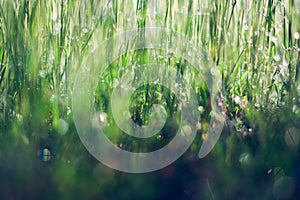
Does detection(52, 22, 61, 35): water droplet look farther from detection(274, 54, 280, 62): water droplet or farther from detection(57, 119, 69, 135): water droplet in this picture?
detection(274, 54, 280, 62): water droplet

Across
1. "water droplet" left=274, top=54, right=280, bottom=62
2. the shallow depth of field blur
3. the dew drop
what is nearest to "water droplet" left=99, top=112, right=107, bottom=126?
the shallow depth of field blur

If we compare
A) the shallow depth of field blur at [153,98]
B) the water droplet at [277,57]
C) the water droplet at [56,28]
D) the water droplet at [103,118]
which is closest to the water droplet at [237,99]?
the shallow depth of field blur at [153,98]

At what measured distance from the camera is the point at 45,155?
137cm

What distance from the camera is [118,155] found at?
4.46 feet

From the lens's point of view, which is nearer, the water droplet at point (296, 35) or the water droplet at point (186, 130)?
the water droplet at point (186, 130)

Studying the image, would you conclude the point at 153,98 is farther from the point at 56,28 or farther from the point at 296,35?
the point at 296,35

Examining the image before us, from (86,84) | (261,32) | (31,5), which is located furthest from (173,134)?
(31,5)

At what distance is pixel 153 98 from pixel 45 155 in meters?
0.32

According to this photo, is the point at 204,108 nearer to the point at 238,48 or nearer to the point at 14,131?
the point at 238,48

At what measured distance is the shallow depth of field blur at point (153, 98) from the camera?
1337mm

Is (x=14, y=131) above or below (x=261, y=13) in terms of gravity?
below

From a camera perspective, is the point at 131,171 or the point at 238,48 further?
the point at 238,48

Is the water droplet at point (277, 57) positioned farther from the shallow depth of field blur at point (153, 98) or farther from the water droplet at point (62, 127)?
the water droplet at point (62, 127)

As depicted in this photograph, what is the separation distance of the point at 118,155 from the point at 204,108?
27 cm
